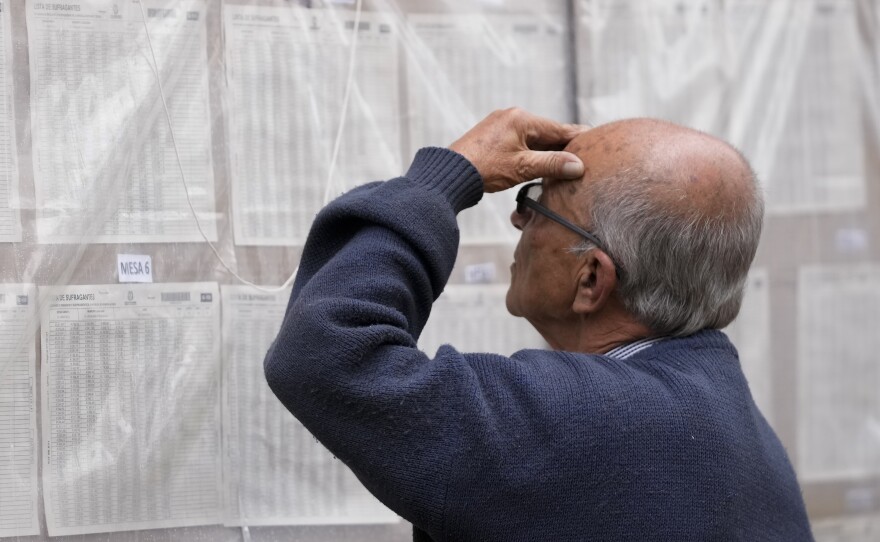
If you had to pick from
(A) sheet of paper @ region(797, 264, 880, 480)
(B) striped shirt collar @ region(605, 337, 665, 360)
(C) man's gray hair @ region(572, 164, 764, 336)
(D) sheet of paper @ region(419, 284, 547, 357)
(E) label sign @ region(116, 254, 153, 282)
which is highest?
(C) man's gray hair @ region(572, 164, 764, 336)

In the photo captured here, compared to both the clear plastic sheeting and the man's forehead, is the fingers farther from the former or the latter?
the clear plastic sheeting

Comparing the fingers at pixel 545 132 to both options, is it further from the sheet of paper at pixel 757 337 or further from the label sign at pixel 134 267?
the sheet of paper at pixel 757 337

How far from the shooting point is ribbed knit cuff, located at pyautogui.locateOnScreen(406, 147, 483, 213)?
1298 mm

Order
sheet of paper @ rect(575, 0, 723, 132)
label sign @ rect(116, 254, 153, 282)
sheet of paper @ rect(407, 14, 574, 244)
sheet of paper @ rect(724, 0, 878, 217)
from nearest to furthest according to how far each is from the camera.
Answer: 1. label sign @ rect(116, 254, 153, 282)
2. sheet of paper @ rect(407, 14, 574, 244)
3. sheet of paper @ rect(575, 0, 723, 132)
4. sheet of paper @ rect(724, 0, 878, 217)

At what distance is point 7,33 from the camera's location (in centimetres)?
149

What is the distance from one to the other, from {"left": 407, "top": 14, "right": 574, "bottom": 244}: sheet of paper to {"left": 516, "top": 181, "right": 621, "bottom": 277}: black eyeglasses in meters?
0.34

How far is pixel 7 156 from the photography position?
1.48 meters

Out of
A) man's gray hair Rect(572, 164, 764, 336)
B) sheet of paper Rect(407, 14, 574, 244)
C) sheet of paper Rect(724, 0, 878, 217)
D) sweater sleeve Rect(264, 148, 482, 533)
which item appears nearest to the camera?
sweater sleeve Rect(264, 148, 482, 533)

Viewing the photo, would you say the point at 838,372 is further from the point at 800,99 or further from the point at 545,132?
the point at 545,132

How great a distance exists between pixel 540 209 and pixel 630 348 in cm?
24

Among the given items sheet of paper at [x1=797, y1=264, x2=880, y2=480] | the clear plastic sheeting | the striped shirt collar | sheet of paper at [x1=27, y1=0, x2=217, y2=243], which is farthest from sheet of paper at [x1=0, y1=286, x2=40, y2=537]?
sheet of paper at [x1=797, y1=264, x2=880, y2=480]

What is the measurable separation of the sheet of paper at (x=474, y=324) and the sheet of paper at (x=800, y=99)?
1.95 feet

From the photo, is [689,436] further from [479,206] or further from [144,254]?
[144,254]

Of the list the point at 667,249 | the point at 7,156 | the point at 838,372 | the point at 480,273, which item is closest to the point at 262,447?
the point at 480,273
